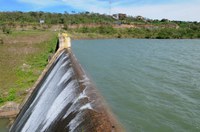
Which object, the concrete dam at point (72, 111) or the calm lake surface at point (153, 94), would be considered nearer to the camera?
the concrete dam at point (72, 111)

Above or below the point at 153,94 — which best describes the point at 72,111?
above

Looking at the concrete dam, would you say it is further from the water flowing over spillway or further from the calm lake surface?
the calm lake surface

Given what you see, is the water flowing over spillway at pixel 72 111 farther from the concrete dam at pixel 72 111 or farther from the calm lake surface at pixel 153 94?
the calm lake surface at pixel 153 94

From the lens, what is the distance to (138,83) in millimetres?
14805

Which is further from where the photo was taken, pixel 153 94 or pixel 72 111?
pixel 153 94

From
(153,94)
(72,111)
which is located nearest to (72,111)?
(72,111)

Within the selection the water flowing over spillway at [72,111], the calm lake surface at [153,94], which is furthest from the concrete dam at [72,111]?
the calm lake surface at [153,94]

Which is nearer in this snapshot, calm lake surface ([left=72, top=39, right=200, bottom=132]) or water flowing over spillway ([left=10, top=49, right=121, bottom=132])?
water flowing over spillway ([left=10, top=49, right=121, bottom=132])

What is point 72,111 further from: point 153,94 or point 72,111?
point 153,94

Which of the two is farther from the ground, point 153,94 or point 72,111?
point 72,111

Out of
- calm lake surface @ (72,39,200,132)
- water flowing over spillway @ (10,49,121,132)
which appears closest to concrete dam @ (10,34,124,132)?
water flowing over spillway @ (10,49,121,132)

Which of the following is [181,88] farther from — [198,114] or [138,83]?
[198,114]

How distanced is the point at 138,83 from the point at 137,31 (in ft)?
214

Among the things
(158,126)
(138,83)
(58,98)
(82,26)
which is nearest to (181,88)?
(138,83)
